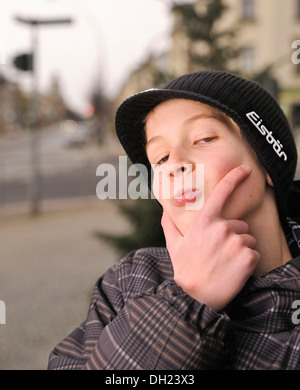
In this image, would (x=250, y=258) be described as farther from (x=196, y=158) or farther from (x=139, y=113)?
(x=139, y=113)

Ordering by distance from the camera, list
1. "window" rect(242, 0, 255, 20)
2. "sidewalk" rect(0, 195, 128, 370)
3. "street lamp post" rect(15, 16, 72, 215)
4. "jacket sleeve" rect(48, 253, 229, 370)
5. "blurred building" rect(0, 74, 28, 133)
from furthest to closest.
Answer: "blurred building" rect(0, 74, 28, 133) → "window" rect(242, 0, 255, 20) → "street lamp post" rect(15, 16, 72, 215) → "sidewalk" rect(0, 195, 128, 370) → "jacket sleeve" rect(48, 253, 229, 370)

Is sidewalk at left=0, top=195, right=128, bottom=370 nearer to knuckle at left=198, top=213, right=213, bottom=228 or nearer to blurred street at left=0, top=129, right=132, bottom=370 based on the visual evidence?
blurred street at left=0, top=129, right=132, bottom=370

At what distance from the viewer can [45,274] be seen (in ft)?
19.7

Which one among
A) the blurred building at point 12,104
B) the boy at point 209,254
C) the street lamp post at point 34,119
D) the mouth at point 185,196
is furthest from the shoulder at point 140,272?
the blurred building at point 12,104

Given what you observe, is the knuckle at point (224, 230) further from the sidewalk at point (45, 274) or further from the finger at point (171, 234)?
the sidewalk at point (45, 274)

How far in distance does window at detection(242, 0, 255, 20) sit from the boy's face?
27.5m

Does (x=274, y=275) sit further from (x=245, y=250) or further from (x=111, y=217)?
(x=111, y=217)

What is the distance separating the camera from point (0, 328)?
423cm

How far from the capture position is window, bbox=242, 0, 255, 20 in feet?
86.9

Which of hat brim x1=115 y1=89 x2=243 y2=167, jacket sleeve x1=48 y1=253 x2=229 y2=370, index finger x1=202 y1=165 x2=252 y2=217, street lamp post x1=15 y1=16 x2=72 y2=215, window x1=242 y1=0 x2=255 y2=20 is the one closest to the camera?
jacket sleeve x1=48 y1=253 x2=229 y2=370

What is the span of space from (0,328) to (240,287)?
3.65 meters

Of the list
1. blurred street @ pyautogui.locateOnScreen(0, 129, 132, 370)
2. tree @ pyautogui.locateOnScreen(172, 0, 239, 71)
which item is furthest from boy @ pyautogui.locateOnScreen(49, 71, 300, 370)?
tree @ pyautogui.locateOnScreen(172, 0, 239, 71)

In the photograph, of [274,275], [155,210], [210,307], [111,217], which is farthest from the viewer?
[111,217]
